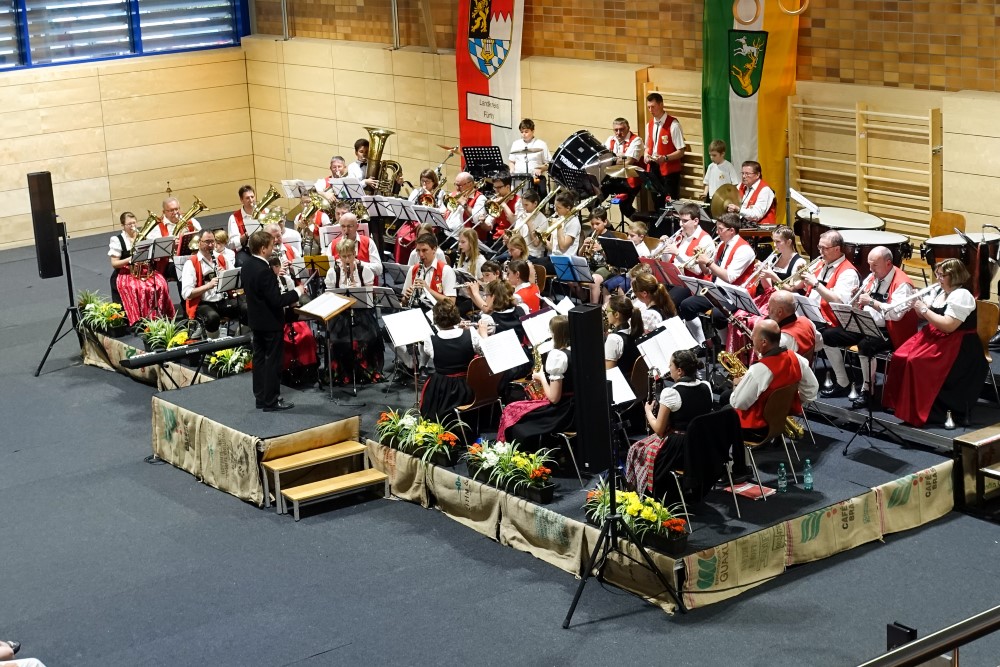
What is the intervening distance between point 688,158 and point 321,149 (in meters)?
6.64

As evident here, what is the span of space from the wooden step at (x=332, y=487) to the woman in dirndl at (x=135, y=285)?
3.90 metres

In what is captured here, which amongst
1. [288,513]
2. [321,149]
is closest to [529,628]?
[288,513]

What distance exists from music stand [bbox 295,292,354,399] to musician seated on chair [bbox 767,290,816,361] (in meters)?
3.14

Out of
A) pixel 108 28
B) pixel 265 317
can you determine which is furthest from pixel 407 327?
pixel 108 28

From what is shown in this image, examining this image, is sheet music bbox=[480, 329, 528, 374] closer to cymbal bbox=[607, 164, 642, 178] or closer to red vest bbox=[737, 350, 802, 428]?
red vest bbox=[737, 350, 802, 428]

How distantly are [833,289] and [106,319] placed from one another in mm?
6681

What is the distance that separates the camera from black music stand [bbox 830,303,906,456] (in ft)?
28.3

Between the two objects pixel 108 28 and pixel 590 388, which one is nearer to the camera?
pixel 590 388

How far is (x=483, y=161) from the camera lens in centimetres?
1353

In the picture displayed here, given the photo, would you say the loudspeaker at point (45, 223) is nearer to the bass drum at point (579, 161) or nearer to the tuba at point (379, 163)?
the tuba at point (379, 163)

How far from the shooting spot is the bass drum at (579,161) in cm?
1240

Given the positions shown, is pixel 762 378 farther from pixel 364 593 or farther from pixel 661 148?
pixel 661 148

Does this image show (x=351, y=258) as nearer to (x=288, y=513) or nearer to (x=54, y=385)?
(x=288, y=513)

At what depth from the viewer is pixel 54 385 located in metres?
11.8
